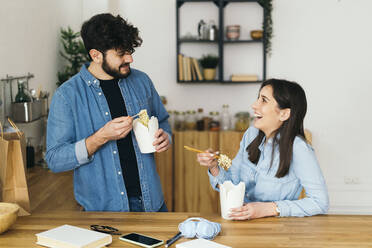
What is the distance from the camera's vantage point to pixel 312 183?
1836mm

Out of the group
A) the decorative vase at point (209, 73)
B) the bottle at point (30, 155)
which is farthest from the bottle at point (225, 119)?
the bottle at point (30, 155)

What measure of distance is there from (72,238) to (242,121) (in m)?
3.12

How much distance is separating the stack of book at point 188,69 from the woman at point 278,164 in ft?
8.07

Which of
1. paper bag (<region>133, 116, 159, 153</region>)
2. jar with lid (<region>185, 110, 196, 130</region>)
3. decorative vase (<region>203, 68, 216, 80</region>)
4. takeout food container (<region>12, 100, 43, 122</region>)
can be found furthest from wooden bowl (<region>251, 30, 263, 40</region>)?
paper bag (<region>133, 116, 159, 153</region>)

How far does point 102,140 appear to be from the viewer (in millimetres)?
1978

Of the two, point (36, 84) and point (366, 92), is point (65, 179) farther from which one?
point (366, 92)

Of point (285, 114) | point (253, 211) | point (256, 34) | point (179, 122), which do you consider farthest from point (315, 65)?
point (253, 211)

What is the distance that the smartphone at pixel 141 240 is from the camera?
1.51m

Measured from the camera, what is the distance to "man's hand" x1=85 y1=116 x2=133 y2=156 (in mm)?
1913

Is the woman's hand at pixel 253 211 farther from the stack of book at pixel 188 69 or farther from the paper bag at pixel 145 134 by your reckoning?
the stack of book at pixel 188 69

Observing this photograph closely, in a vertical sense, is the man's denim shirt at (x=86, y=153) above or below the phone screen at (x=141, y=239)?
above

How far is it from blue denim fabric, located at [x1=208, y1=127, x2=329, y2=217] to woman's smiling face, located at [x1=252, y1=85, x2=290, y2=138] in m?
0.07

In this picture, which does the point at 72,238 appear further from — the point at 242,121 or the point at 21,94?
the point at 242,121

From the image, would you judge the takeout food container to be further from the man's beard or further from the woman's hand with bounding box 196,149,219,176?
the woman's hand with bounding box 196,149,219,176
